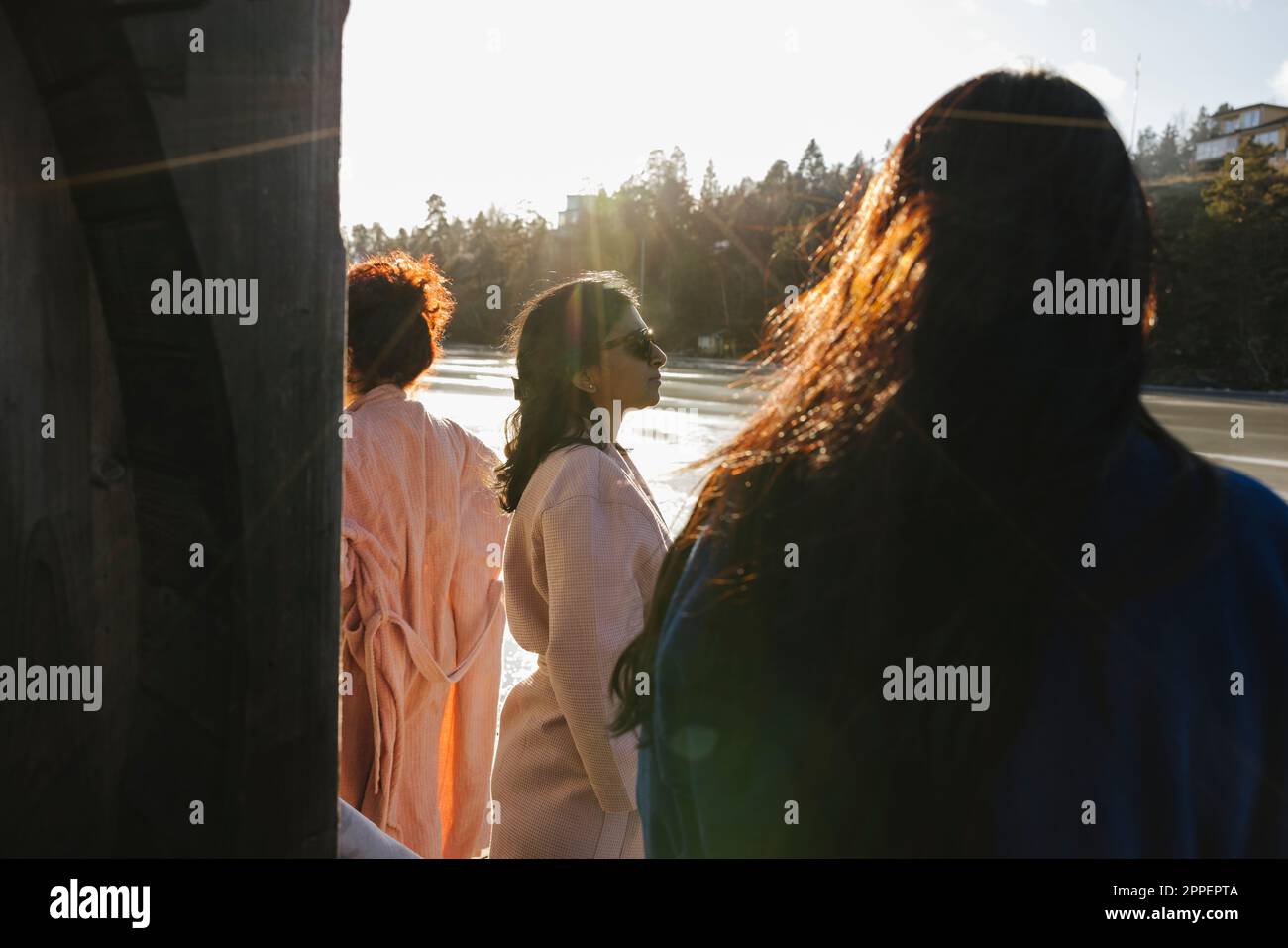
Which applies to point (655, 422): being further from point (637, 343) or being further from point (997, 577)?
point (997, 577)

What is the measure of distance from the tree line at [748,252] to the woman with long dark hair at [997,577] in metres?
0.19

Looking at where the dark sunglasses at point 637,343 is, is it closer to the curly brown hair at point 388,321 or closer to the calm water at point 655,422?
the curly brown hair at point 388,321

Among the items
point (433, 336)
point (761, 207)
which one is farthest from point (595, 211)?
point (433, 336)

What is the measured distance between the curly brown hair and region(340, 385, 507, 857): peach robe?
68 millimetres

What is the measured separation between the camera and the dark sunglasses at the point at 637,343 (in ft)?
8.75

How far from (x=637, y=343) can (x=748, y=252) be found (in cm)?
3860

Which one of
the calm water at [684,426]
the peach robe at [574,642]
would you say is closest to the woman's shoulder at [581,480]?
the peach robe at [574,642]

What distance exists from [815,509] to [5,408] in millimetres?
966

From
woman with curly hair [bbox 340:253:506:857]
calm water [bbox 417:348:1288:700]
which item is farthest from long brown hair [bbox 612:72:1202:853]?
calm water [bbox 417:348:1288:700]

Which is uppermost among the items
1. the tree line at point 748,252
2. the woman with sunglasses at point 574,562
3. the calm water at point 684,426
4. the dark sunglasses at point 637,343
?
the tree line at point 748,252

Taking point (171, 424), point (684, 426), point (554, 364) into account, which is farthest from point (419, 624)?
point (684, 426)

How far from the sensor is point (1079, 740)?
984mm

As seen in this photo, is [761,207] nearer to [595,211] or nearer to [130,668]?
[595,211]

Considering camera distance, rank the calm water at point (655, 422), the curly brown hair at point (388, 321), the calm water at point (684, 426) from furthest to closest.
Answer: the calm water at point (684, 426)
the calm water at point (655, 422)
the curly brown hair at point (388, 321)
